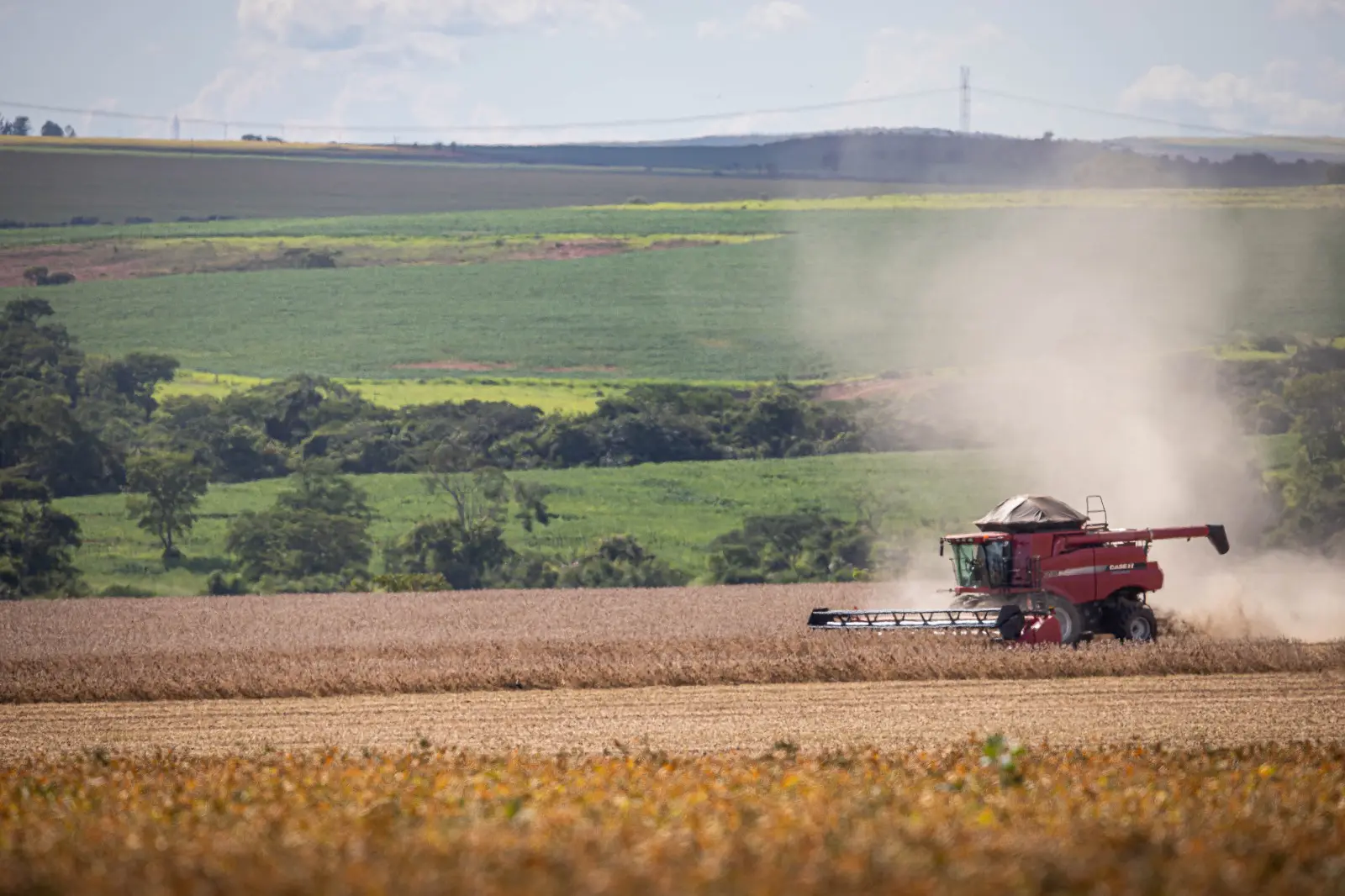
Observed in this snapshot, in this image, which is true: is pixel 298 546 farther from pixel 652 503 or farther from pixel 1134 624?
pixel 1134 624

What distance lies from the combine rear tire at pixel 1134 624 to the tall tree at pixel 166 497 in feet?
141

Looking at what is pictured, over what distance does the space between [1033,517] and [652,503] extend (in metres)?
38.3

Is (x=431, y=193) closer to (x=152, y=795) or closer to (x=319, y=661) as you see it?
(x=319, y=661)

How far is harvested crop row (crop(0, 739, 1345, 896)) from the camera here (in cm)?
786

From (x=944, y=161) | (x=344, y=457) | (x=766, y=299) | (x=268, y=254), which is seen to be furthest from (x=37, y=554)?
(x=944, y=161)

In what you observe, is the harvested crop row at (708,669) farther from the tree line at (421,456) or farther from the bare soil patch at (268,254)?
the bare soil patch at (268,254)

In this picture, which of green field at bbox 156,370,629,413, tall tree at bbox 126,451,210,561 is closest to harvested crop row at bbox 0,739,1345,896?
tall tree at bbox 126,451,210,561

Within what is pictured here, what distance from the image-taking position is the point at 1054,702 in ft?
65.1

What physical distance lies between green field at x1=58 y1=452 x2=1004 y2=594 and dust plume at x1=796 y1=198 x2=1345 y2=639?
2.90m

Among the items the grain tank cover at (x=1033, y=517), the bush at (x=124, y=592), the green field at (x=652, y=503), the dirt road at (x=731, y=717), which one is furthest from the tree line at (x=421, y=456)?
the dirt road at (x=731, y=717)

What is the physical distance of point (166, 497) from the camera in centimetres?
6094

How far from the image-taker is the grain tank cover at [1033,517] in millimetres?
27406

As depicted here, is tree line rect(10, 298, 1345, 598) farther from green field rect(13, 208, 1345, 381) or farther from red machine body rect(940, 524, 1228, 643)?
red machine body rect(940, 524, 1228, 643)

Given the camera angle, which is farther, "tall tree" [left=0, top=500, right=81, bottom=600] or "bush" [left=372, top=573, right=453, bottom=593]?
"tall tree" [left=0, top=500, right=81, bottom=600]
